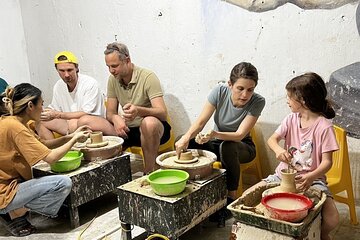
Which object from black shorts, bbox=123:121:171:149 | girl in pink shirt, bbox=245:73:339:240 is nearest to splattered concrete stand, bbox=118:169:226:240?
girl in pink shirt, bbox=245:73:339:240

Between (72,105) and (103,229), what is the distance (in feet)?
4.22

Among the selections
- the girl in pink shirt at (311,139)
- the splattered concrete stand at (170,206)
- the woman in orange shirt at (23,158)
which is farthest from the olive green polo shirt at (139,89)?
the girl in pink shirt at (311,139)

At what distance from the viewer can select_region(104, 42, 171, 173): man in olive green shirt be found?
3002mm

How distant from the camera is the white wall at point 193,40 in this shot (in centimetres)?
274

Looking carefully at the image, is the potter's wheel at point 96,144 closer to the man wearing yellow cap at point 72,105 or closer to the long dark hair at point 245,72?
the man wearing yellow cap at point 72,105

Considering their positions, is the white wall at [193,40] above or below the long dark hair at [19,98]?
above

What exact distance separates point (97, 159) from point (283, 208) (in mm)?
1368

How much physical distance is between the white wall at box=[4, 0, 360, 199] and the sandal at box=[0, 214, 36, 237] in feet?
4.81

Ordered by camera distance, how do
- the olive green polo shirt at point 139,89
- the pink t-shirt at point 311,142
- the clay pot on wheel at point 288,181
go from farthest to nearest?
the olive green polo shirt at point 139,89, the pink t-shirt at point 311,142, the clay pot on wheel at point 288,181

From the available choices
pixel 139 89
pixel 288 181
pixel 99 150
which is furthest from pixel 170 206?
pixel 139 89

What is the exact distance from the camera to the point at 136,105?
10.5ft

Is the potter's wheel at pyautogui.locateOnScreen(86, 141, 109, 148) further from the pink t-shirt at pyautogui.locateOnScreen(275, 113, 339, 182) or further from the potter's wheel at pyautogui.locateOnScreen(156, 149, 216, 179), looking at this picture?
the pink t-shirt at pyautogui.locateOnScreen(275, 113, 339, 182)

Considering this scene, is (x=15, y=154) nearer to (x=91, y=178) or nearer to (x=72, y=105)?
(x=91, y=178)

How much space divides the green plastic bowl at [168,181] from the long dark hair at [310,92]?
0.72m
